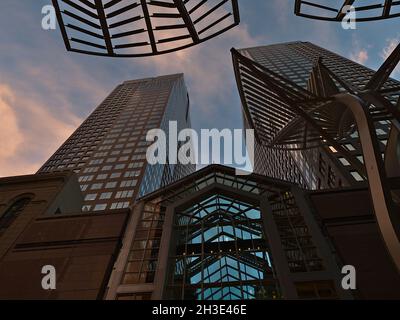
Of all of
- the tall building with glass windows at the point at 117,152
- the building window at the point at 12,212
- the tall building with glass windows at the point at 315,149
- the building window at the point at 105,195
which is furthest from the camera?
the tall building with glass windows at the point at 117,152

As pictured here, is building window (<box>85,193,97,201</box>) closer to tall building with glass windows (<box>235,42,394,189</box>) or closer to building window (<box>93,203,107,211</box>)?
building window (<box>93,203,107,211</box>)

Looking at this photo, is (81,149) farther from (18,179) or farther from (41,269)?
(41,269)

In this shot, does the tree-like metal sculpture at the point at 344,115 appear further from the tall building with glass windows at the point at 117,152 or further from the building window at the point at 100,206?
the tall building with glass windows at the point at 117,152

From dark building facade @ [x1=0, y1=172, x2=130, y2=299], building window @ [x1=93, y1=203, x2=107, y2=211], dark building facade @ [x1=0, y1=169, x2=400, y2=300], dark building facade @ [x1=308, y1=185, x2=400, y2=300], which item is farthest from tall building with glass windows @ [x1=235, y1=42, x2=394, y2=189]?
building window @ [x1=93, y1=203, x2=107, y2=211]

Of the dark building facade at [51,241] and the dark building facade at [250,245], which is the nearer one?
the dark building facade at [250,245]

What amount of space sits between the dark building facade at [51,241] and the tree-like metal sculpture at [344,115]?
37.6 feet

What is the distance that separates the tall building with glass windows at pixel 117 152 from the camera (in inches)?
2248

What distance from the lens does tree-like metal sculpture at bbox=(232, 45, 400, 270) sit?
762 centimetres

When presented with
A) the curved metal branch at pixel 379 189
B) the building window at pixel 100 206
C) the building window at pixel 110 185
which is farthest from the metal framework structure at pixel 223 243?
the building window at pixel 110 185

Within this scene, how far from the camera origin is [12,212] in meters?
22.1

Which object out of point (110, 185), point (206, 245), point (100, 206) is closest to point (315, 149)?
point (206, 245)

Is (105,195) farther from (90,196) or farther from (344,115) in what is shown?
(344,115)

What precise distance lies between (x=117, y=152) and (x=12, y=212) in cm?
Answer: 4868

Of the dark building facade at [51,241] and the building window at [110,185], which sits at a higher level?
the building window at [110,185]
